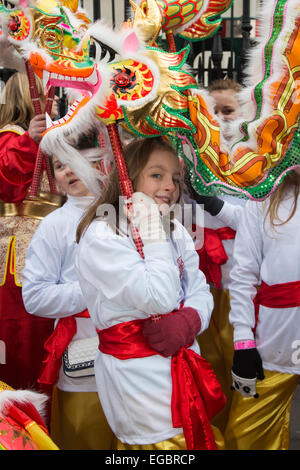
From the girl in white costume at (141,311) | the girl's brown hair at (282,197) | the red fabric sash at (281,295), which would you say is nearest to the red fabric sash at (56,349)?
the girl in white costume at (141,311)

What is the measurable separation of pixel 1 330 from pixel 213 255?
3.63ft

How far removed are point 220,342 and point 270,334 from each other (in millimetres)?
793

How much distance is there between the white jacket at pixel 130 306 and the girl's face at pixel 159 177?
0.17 metres

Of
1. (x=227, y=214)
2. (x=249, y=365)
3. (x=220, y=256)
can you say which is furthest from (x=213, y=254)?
(x=249, y=365)

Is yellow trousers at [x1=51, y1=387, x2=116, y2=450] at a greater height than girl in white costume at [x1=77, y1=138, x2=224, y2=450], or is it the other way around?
girl in white costume at [x1=77, y1=138, x2=224, y2=450]

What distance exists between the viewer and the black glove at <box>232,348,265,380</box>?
199 cm

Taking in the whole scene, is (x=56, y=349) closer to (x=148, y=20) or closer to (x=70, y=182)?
(x=70, y=182)

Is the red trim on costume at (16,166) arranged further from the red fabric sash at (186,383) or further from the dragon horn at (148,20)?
the red fabric sash at (186,383)

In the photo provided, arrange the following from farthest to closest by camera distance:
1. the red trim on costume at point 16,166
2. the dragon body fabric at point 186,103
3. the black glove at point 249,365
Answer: the red trim on costume at point 16,166
the black glove at point 249,365
the dragon body fabric at point 186,103

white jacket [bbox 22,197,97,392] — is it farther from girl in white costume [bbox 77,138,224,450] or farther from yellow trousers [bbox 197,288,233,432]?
yellow trousers [bbox 197,288,233,432]

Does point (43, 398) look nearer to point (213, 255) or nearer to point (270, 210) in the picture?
point (270, 210)

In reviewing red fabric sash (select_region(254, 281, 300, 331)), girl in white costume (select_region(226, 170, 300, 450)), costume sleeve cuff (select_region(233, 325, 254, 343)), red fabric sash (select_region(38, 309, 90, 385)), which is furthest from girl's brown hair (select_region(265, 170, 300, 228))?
red fabric sash (select_region(38, 309, 90, 385))

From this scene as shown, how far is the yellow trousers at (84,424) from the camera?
202 cm

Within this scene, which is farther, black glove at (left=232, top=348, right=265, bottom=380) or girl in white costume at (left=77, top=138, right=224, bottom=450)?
black glove at (left=232, top=348, right=265, bottom=380)
